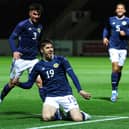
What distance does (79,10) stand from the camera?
5072 cm

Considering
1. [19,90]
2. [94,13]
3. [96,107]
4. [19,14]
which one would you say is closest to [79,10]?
[94,13]

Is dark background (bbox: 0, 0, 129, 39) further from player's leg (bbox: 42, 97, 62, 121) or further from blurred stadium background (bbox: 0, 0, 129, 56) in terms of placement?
player's leg (bbox: 42, 97, 62, 121)

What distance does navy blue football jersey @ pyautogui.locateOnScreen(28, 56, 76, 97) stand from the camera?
989 cm

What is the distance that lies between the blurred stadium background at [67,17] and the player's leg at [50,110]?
1428 inches

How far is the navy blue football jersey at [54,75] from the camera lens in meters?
9.89

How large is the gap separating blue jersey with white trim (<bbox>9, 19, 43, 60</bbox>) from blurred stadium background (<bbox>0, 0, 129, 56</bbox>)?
1330 inches

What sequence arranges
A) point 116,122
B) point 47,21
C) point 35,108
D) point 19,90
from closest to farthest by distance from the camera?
point 116,122, point 35,108, point 19,90, point 47,21

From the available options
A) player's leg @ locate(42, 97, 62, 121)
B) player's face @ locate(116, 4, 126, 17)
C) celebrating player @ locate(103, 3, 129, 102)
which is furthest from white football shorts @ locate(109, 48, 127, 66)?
player's leg @ locate(42, 97, 62, 121)

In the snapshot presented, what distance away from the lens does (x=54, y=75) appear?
9.91 m

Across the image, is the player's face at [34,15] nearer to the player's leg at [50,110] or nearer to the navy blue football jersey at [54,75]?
the navy blue football jersey at [54,75]

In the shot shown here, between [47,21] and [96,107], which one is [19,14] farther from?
[96,107]

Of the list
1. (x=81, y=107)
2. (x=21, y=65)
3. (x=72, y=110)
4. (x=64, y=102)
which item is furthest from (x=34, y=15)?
(x=72, y=110)

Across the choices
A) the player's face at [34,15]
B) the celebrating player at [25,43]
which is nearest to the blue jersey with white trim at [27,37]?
the celebrating player at [25,43]

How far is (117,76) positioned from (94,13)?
121 feet
